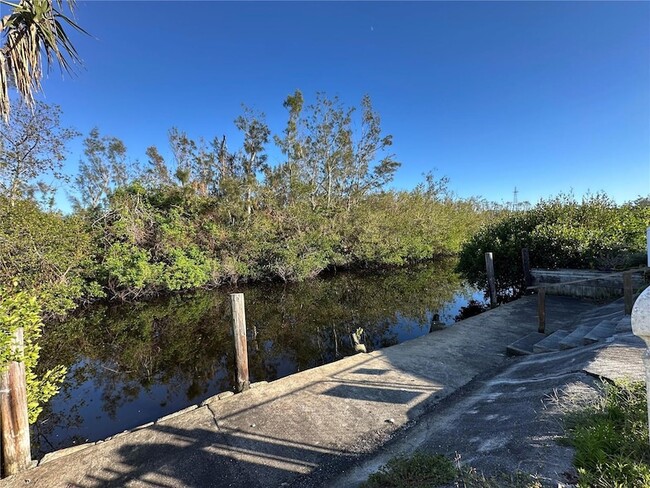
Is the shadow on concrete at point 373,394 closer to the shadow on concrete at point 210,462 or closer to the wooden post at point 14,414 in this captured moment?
the shadow on concrete at point 210,462

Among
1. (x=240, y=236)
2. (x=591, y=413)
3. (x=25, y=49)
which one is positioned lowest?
(x=591, y=413)

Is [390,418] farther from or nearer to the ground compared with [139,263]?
nearer to the ground

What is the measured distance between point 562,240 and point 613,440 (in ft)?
33.0

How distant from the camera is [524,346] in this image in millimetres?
6340

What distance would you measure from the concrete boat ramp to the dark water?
2376 millimetres

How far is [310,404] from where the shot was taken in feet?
15.3

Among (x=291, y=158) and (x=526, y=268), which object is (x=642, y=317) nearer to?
(x=526, y=268)

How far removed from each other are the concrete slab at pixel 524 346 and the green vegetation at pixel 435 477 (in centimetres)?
420

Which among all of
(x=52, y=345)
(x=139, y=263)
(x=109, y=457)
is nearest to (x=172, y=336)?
(x=52, y=345)

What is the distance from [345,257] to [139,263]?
39.9 feet

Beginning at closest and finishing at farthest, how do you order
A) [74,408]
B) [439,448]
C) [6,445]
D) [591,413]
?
1. [591,413]
2. [439,448]
3. [6,445]
4. [74,408]

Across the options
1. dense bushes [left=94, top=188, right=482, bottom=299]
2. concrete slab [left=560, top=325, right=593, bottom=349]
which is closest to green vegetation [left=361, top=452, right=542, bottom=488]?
concrete slab [left=560, top=325, right=593, bottom=349]

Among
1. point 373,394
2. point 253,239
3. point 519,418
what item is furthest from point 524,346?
point 253,239

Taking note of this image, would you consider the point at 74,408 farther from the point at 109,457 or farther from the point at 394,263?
the point at 394,263
